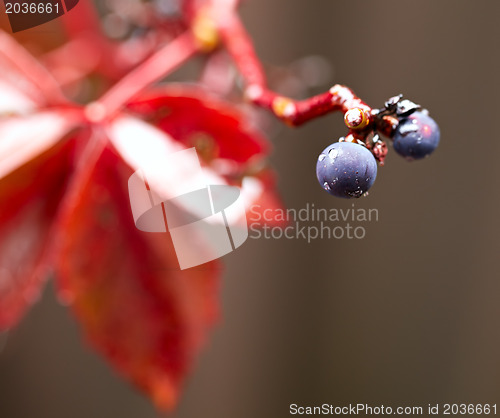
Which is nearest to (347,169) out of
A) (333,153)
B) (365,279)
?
(333,153)

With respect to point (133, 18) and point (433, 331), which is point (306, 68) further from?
point (433, 331)

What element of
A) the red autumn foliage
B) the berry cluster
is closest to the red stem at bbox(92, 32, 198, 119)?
the red autumn foliage

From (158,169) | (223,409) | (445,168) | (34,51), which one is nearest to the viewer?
(158,169)

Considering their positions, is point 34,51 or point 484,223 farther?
point 484,223

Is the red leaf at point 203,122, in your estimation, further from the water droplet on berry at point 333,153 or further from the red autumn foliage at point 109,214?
the water droplet on berry at point 333,153

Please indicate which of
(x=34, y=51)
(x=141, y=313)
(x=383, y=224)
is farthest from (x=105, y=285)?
(x=383, y=224)

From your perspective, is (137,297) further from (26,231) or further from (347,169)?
(347,169)

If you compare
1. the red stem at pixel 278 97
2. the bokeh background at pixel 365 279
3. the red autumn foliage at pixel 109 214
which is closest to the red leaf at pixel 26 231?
the red autumn foliage at pixel 109 214
